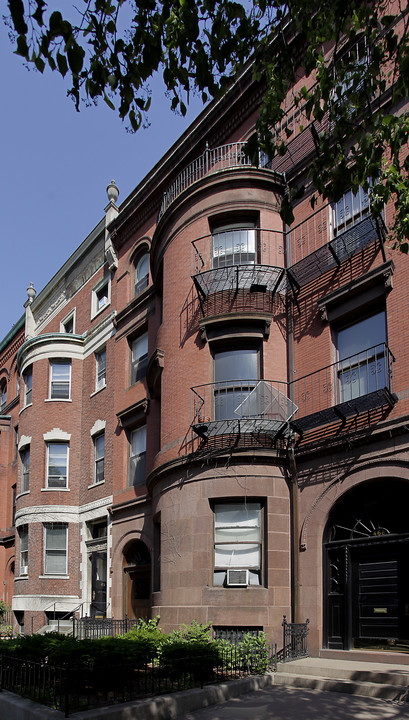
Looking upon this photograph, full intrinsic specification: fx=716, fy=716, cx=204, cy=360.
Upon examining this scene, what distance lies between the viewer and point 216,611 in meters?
15.9

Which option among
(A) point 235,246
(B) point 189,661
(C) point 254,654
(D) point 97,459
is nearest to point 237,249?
(A) point 235,246

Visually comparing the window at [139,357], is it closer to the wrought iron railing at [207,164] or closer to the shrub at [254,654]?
the wrought iron railing at [207,164]

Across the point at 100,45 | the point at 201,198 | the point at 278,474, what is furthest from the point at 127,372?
the point at 100,45

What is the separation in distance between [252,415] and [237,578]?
3.71m

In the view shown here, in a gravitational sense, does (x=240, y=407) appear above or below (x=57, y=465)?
above

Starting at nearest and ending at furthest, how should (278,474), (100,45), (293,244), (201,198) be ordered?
(100,45)
(278,474)
(293,244)
(201,198)

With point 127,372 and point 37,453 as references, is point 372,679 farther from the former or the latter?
point 37,453

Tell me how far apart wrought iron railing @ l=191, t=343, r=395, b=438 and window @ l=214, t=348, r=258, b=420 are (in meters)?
0.02

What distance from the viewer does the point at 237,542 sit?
54.4 ft

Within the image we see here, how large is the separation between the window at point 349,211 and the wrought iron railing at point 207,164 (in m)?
3.75

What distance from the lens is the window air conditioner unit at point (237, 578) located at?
16078 millimetres

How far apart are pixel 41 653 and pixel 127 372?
13.1 meters

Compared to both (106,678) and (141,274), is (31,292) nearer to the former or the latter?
(141,274)

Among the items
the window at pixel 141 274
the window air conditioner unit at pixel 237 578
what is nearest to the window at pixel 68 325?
the window at pixel 141 274
